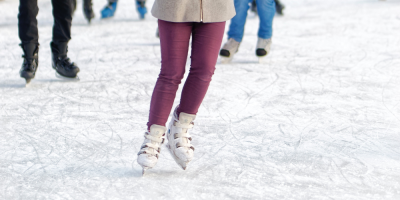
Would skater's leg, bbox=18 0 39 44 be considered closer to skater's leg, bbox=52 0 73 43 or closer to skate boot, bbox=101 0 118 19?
skater's leg, bbox=52 0 73 43

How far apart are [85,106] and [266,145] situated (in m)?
1.23

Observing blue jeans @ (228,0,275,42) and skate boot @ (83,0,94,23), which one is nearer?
blue jeans @ (228,0,275,42)

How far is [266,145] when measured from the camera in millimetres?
2500

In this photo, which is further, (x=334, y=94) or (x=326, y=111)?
(x=334, y=94)

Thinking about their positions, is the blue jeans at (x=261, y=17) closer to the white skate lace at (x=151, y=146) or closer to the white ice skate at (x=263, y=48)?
the white ice skate at (x=263, y=48)

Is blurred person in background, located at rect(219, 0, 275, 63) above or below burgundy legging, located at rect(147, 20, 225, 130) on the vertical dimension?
below

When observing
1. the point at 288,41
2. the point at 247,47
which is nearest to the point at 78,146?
the point at 247,47

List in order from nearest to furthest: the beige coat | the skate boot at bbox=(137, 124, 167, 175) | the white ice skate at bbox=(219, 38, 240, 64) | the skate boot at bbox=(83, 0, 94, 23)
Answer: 1. the beige coat
2. the skate boot at bbox=(137, 124, 167, 175)
3. the white ice skate at bbox=(219, 38, 240, 64)
4. the skate boot at bbox=(83, 0, 94, 23)

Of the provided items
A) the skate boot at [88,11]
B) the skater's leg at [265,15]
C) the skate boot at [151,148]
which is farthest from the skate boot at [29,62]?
the skate boot at [88,11]

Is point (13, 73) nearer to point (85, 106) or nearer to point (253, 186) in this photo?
point (85, 106)

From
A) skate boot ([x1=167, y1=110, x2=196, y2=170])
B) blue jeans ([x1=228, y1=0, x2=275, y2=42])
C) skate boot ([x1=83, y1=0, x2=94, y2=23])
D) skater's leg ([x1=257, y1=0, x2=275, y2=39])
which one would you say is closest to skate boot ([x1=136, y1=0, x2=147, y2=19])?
skate boot ([x1=83, y1=0, x2=94, y2=23])

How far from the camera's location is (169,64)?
202 cm

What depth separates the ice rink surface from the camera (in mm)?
2037

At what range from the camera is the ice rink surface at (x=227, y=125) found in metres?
2.04
